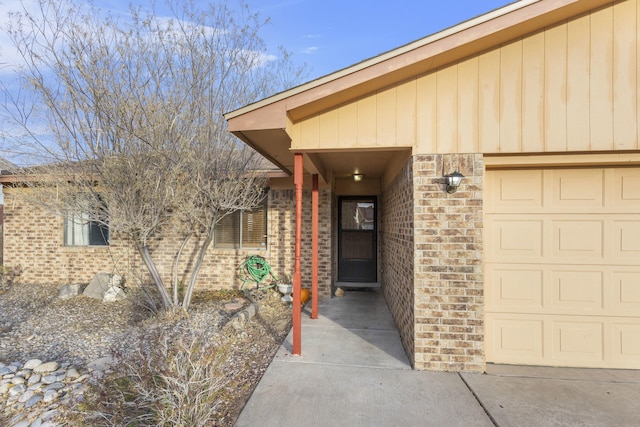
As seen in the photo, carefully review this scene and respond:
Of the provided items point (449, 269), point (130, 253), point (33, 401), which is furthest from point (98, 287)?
point (449, 269)

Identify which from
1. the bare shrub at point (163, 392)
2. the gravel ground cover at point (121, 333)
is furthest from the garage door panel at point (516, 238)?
the bare shrub at point (163, 392)

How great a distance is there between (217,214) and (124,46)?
3.08 meters

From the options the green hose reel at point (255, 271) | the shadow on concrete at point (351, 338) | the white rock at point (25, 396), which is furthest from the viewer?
the green hose reel at point (255, 271)

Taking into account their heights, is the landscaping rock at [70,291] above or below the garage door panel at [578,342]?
below

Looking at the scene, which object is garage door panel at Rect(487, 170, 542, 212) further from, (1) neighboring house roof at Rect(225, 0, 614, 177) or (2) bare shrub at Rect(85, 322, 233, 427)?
(2) bare shrub at Rect(85, 322, 233, 427)

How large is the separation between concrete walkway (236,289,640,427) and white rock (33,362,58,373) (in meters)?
2.38

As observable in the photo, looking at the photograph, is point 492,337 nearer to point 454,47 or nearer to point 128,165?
point 454,47

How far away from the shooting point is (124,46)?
503cm

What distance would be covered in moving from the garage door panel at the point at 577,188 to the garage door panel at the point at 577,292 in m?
0.74

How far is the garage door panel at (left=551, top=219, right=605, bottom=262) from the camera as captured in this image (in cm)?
340

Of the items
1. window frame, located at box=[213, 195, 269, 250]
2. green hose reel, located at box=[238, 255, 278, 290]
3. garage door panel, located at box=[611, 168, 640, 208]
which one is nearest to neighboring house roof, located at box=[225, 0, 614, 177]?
garage door panel, located at box=[611, 168, 640, 208]

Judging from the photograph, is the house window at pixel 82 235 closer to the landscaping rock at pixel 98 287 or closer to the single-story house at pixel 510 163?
the landscaping rock at pixel 98 287

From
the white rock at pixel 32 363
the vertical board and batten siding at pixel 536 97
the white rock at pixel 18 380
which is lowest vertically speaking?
the white rock at pixel 18 380

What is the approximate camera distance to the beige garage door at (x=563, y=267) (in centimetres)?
337
